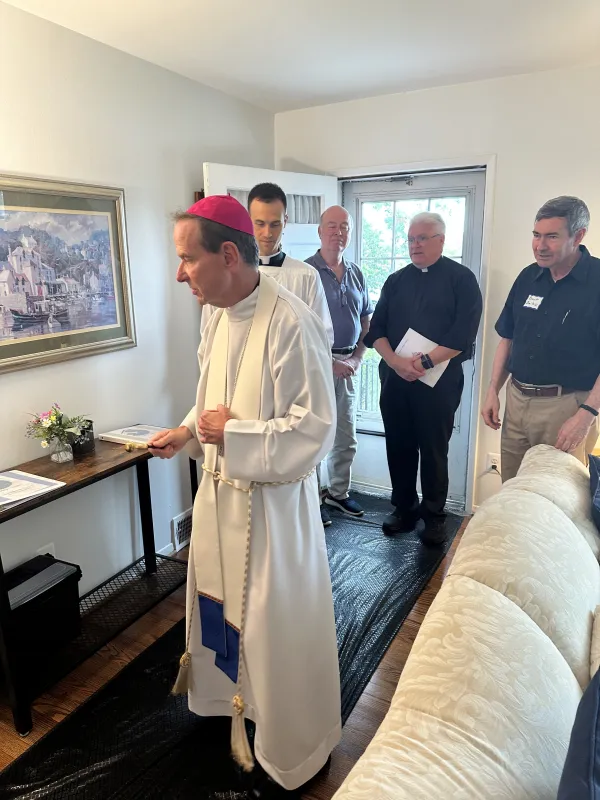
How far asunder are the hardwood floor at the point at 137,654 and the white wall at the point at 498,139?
4.69 ft

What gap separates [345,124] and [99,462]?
2428 mm

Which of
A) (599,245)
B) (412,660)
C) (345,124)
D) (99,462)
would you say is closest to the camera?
(412,660)

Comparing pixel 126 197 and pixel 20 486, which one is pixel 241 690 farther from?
pixel 126 197

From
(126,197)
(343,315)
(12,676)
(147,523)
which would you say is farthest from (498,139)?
(12,676)

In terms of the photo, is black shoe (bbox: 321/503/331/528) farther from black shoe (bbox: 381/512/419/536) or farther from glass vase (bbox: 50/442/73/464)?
glass vase (bbox: 50/442/73/464)

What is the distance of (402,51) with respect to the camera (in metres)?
2.45

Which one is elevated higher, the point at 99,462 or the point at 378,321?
the point at 378,321

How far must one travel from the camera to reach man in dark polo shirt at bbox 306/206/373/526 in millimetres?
2953

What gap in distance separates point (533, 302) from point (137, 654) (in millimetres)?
2165

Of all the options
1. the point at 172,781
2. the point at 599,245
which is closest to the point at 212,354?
the point at 172,781

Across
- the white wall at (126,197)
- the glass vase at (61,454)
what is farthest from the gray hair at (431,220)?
the glass vase at (61,454)

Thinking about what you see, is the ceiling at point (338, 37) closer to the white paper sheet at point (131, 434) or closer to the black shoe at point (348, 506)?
the white paper sheet at point (131, 434)

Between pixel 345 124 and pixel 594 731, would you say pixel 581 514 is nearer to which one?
pixel 594 731

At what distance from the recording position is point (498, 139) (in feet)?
9.57
